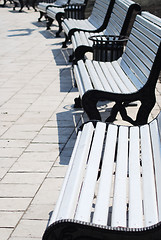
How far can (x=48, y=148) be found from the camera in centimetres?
521

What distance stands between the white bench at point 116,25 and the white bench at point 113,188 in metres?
3.10

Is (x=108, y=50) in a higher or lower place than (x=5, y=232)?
higher

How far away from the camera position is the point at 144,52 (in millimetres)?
4809

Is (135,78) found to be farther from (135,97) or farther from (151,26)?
(151,26)

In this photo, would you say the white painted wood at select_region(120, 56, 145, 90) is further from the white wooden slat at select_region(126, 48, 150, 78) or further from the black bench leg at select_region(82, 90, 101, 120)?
the black bench leg at select_region(82, 90, 101, 120)

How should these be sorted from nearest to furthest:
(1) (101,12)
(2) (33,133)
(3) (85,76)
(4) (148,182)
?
1. (4) (148,182)
2. (3) (85,76)
3. (2) (33,133)
4. (1) (101,12)

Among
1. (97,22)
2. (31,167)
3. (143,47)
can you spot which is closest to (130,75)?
(143,47)

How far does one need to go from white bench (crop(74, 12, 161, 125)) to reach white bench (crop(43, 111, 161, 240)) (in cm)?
92

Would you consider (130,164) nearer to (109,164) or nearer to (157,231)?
(109,164)

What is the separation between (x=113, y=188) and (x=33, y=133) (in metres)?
2.92

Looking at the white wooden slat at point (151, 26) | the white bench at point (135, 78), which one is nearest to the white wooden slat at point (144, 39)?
the white bench at point (135, 78)

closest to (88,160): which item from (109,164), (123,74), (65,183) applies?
(109,164)

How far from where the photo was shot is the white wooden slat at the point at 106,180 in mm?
2457

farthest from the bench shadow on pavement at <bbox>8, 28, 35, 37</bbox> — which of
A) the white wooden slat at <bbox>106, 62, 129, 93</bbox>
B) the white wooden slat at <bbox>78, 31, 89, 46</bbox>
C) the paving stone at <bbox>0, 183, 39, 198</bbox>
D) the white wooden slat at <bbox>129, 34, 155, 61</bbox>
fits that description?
the paving stone at <bbox>0, 183, 39, 198</bbox>
